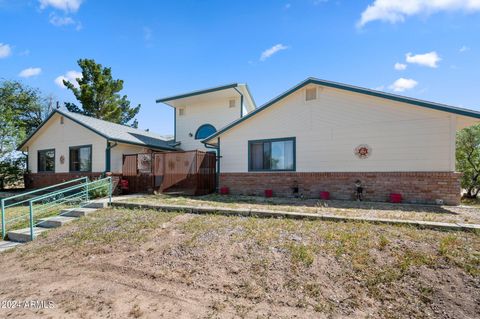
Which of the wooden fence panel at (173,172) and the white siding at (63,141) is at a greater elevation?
the white siding at (63,141)

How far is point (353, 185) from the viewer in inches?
370

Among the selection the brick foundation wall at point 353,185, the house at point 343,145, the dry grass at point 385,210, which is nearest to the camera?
the dry grass at point 385,210

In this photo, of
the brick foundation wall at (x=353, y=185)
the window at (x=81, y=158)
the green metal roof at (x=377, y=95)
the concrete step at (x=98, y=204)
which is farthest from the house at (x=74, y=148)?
the green metal roof at (x=377, y=95)

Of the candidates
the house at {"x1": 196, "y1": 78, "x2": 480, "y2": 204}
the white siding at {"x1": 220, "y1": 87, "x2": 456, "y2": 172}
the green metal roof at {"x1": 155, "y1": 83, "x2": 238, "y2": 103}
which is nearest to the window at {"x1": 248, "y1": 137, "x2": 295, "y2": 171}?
the house at {"x1": 196, "y1": 78, "x2": 480, "y2": 204}

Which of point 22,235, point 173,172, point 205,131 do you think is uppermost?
point 205,131

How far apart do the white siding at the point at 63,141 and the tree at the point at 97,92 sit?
32.0 ft

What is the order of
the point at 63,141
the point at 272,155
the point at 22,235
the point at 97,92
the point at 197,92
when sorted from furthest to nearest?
the point at 97,92 < the point at 63,141 < the point at 197,92 < the point at 272,155 < the point at 22,235

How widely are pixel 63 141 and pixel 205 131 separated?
948 cm

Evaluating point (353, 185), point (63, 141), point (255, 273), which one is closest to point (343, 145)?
point (353, 185)

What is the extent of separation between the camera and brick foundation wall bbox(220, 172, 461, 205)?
8094 millimetres

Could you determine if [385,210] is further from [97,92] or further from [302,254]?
[97,92]

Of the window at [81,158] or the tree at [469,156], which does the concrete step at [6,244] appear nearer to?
the window at [81,158]

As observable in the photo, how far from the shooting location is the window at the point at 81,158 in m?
14.6

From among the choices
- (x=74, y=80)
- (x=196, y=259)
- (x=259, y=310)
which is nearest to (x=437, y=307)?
(x=259, y=310)
